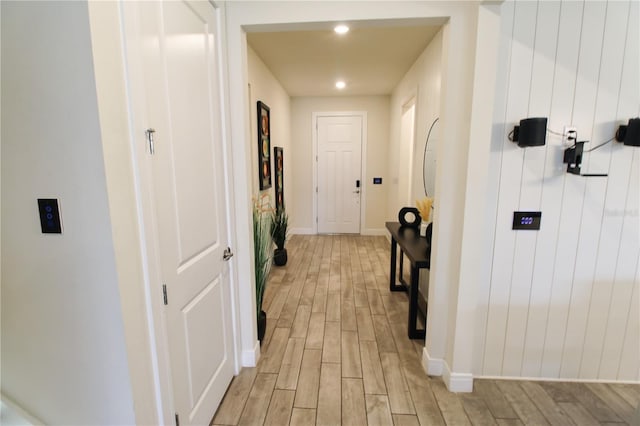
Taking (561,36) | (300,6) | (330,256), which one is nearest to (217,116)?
(300,6)

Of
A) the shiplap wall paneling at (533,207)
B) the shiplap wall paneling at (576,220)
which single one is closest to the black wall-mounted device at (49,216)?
the shiplap wall paneling at (533,207)

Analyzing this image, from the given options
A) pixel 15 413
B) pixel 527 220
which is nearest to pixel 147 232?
pixel 15 413

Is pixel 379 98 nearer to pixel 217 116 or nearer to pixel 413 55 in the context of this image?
pixel 413 55

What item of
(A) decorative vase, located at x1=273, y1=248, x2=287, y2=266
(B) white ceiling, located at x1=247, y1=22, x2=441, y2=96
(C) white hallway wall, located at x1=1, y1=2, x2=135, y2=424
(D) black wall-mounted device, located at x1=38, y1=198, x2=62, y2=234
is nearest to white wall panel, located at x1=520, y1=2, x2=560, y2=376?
(B) white ceiling, located at x1=247, y1=22, x2=441, y2=96

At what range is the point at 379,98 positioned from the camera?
17.4ft

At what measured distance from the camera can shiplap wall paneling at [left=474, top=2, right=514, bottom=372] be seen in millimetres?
1610

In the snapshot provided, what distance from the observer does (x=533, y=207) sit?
175cm

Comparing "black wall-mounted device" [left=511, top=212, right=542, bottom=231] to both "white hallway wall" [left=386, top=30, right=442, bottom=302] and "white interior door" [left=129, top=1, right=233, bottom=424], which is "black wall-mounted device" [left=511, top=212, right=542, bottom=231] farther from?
"white interior door" [left=129, top=1, right=233, bottom=424]

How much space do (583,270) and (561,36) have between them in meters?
1.37

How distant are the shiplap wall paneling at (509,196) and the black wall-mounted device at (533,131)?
105mm

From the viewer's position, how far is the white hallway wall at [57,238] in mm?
844

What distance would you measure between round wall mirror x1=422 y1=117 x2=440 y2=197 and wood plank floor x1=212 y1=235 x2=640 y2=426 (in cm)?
121

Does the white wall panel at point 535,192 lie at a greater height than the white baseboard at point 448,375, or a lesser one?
greater

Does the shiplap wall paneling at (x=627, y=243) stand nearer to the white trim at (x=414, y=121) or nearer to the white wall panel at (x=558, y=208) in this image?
the white wall panel at (x=558, y=208)
